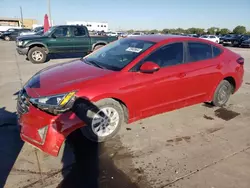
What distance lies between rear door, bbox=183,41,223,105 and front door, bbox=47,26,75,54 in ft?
25.6

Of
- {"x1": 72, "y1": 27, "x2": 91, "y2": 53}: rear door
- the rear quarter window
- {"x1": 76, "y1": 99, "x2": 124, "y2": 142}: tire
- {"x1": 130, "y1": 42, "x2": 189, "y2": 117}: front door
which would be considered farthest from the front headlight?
{"x1": 72, "y1": 27, "x2": 91, "y2": 53}: rear door

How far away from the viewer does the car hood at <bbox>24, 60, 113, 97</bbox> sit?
3.16m

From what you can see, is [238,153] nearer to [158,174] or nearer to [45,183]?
[158,174]

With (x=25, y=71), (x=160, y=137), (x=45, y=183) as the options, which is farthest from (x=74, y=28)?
(x=45, y=183)

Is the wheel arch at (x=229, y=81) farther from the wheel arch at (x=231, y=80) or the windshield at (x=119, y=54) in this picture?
the windshield at (x=119, y=54)

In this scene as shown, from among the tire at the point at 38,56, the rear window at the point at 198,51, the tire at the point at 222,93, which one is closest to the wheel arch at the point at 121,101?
the rear window at the point at 198,51

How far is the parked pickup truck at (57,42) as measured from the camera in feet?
33.5

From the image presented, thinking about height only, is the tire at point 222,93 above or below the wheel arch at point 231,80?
below

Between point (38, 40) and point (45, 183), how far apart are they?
29.1 ft

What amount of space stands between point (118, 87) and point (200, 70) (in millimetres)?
1827

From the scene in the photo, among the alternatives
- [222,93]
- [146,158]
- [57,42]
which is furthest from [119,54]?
[57,42]

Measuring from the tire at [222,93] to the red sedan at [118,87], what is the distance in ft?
0.12

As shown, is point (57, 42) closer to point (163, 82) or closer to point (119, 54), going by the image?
point (119, 54)

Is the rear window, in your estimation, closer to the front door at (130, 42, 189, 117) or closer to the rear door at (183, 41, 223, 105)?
the rear door at (183, 41, 223, 105)
